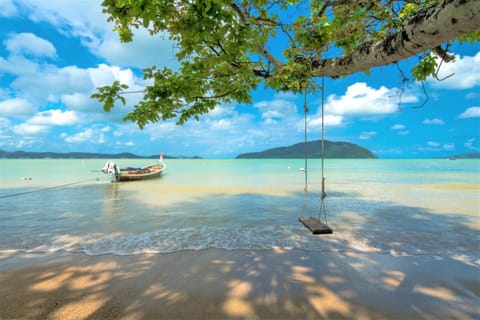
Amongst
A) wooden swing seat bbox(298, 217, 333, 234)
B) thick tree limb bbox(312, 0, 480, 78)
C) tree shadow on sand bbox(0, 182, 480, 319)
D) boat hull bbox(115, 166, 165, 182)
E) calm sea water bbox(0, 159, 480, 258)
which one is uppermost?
thick tree limb bbox(312, 0, 480, 78)

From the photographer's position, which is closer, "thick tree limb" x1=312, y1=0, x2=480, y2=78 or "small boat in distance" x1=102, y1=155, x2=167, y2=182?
"thick tree limb" x1=312, y1=0, x2=480, y2=78

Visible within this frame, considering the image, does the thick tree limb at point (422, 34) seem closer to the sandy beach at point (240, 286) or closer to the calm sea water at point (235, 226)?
the sandy beach at point (240, 286)

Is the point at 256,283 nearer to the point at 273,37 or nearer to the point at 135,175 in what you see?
the point at 273,37

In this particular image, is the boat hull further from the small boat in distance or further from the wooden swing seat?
the wooden swing seat

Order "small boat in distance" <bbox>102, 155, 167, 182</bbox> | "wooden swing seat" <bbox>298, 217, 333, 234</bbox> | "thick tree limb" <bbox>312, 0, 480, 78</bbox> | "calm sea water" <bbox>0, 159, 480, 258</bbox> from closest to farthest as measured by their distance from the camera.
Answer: "thick tree limb" <bbox>312, 0, 480, 78</bbox> < "wooden swing seat" <bbox>298, 217, 333, 234</bbox> < "calm sea water" <bbox>0, 159, 480, 258</bbox> < "small boat in distance" <bbox>102, 155, 167, 182</bbox>

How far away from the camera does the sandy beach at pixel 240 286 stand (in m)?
3.36

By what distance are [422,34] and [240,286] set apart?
421 cm

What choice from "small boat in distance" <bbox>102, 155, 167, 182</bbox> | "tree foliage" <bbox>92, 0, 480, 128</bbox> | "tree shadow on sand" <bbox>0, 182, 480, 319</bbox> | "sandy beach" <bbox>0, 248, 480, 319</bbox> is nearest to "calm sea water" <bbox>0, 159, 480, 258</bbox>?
"tree shadow on sand" <bbox>0, 182, 480, 319</bbox>

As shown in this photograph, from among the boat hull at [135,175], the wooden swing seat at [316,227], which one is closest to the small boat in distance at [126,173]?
the boat hull at [135,175]

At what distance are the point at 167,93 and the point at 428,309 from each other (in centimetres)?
569

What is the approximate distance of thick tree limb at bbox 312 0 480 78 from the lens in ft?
7.62

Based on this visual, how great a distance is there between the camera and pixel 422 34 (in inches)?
Answer: 108

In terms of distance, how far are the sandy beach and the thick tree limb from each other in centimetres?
341

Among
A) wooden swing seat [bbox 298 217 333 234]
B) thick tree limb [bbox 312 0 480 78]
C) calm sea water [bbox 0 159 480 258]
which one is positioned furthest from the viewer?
calm sea water [bbox 0 159 480 258]
